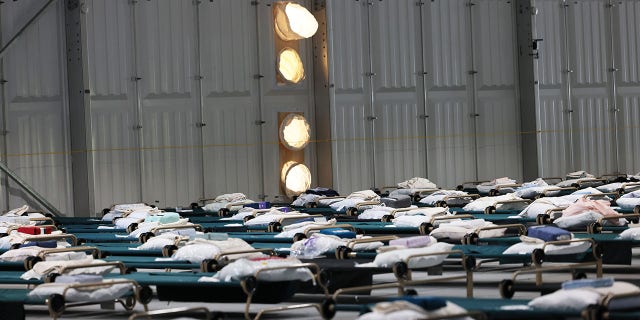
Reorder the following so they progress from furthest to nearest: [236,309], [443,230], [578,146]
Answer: [578,146], [443,230], [236,309]

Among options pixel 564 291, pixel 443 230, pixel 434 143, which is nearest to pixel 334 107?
pixel 434 143

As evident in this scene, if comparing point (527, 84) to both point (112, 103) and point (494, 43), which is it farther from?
point (112, 103)

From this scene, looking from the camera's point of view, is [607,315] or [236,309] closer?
[607,315]

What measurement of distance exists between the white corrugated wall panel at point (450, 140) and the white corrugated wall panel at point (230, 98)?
326cm

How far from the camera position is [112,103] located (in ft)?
64.6

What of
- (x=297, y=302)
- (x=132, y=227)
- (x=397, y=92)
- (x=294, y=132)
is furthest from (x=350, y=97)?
(x=297, y=302)

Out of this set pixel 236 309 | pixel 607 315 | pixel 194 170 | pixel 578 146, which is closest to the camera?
pixel 607 315

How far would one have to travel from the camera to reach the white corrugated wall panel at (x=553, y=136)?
23625mm

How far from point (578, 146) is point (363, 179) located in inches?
180

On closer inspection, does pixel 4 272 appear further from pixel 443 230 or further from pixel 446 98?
pixel 446 98

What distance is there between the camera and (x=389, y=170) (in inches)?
872

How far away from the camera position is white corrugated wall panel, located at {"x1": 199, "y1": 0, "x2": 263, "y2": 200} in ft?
67.8

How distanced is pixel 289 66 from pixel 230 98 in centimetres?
109

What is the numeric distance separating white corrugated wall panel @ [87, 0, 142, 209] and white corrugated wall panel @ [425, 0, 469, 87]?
5421 millimetres
